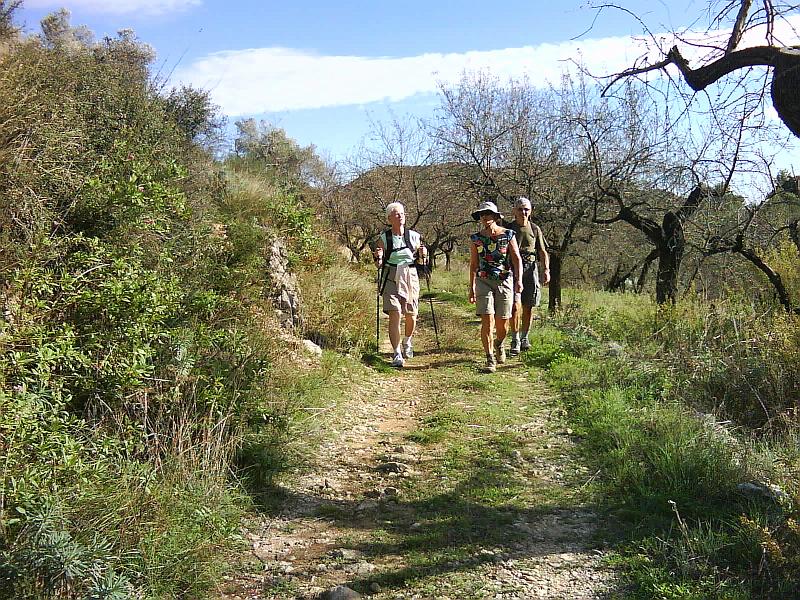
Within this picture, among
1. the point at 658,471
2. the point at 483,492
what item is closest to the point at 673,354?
the point at 658,471

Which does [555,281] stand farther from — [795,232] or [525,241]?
[525,241]

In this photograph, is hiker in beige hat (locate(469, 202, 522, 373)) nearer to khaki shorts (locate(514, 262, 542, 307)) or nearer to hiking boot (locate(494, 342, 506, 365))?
hiking boot (locate(494, 342, 506, 365))

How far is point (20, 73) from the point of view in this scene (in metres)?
4.15

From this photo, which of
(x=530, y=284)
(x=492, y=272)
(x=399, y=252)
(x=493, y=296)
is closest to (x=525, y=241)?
(x=530, y=284)

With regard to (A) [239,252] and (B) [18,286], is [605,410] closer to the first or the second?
(A) [239,252]

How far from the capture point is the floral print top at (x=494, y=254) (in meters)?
8.15

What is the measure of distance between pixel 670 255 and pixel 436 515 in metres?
9.01

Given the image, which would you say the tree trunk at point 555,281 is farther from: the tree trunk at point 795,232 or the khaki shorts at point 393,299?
the khaki shorts at point 393,299

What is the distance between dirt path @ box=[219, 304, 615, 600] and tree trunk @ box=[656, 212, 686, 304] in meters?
6.05

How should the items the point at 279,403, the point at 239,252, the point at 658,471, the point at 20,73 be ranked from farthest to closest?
the point at 239,252 → the point at 279,403 → the point at 658,471 → the point at 20,73

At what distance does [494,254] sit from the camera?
8.19 m

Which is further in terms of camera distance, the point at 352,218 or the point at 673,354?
the point at 352,218

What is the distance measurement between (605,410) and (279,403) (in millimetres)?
2956

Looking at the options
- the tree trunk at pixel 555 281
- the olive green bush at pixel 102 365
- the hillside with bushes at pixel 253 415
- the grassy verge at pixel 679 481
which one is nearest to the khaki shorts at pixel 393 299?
the hillside with bushes at pixel 253 415
